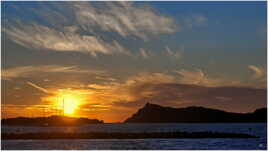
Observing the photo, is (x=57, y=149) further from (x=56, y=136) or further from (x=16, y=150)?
(x=56, y=136)

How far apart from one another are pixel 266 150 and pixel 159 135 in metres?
31.7

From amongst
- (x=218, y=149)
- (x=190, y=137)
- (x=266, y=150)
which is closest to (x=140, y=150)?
(x=218, y=149)

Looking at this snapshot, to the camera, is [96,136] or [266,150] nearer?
[266,150]

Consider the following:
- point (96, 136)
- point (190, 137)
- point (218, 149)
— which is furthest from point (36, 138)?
point (218, 149)

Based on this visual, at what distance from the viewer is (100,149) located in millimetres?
56188

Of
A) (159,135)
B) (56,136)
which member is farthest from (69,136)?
(159,135)

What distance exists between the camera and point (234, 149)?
55.8 m

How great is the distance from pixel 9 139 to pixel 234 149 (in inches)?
1761

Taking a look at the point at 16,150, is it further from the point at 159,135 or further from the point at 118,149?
the point at 159,135

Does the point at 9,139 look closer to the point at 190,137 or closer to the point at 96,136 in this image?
the point at 96,136

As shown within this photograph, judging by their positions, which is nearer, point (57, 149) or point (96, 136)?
point (57, 149)

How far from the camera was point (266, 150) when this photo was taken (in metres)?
54.4

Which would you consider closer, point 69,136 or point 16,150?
point 16,150

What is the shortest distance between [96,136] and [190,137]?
18.2 m
